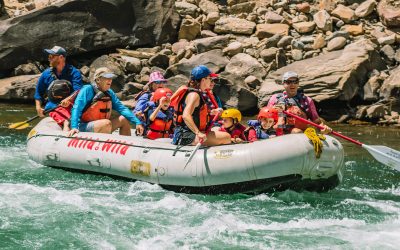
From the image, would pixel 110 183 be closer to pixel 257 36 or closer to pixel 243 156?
pixel 243 156

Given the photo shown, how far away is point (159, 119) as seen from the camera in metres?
8.27

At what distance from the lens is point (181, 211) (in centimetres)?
623

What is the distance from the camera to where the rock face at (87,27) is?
16375 millimetres

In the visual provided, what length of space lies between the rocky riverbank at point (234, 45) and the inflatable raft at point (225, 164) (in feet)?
20.2

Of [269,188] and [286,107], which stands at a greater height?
[286,107]

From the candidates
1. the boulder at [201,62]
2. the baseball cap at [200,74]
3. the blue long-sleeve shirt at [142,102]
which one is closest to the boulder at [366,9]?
the boulder at [201,62]

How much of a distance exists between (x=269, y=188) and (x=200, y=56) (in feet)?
28.6

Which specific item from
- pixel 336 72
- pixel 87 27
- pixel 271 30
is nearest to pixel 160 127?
pixel 336 72

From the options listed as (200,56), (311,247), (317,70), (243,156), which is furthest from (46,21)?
(311,247)

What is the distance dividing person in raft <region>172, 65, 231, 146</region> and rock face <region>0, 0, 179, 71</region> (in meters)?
10.4

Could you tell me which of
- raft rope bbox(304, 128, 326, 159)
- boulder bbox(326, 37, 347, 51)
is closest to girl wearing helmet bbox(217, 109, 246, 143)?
raft rope bbox(304, 128, 326, 159)

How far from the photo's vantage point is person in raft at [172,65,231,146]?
6.73 meters

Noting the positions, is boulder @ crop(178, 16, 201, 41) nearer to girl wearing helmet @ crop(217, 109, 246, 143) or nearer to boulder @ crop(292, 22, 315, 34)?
boulder @ crop(292, 22, 315, 34)

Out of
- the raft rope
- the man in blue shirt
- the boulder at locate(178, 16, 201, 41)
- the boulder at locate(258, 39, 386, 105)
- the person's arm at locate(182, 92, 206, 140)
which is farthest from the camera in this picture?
the boulder at locate(178, 16, 201, 41)
